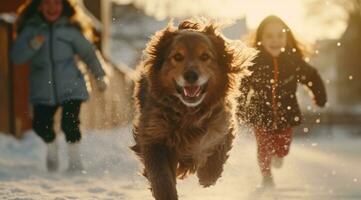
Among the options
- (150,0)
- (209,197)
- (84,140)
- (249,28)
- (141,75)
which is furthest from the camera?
(150,0)

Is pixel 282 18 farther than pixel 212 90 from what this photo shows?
Yes

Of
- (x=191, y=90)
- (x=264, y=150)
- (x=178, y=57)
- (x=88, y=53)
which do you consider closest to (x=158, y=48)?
(x=178, y=57)

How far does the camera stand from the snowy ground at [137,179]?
20.8ft

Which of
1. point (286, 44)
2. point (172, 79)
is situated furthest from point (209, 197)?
point (286, 44)

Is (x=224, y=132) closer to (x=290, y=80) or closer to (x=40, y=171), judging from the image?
(x=290, y=80)

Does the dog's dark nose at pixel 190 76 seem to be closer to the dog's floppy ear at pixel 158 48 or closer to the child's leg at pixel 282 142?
the dog's floppy ear at pixel 158 48

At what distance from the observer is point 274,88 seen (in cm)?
740

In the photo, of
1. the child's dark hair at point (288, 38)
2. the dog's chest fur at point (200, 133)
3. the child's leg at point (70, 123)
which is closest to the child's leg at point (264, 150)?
the child's dark hair at point (288, 38)

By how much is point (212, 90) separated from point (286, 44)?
2.55 m

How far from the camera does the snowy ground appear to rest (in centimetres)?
635

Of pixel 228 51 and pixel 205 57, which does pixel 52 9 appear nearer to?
pixel 228 51

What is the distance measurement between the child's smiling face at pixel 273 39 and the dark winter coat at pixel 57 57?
1931 mm

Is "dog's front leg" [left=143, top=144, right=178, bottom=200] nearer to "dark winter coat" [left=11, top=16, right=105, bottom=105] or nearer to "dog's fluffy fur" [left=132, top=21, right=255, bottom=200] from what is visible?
"dog's fluffy fur" [left=132, top=21, right=255, bottom=200]

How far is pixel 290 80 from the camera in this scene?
744 cm
